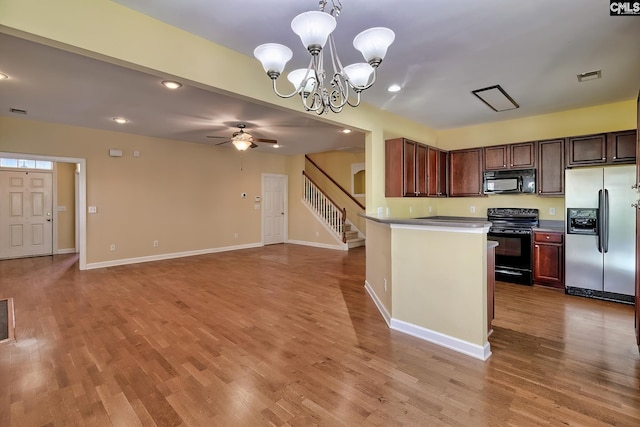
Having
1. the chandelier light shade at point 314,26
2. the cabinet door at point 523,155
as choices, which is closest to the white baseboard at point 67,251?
the chandelier light shade at point 314,26

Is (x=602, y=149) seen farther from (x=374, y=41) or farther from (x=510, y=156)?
(x=374, y=41)

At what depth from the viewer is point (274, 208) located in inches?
351

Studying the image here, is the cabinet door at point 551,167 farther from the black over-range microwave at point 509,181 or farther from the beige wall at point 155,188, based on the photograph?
the beige wall at point 155,188

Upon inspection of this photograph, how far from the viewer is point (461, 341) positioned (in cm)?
254

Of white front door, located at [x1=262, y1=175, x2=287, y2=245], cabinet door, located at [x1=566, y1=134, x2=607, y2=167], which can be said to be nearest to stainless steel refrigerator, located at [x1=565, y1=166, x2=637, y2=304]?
cabinet door, located at [x1=566, y1=134, x2=607, y2=167]

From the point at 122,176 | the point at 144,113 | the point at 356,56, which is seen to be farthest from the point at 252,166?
the point at 356,56

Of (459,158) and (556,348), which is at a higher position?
(459,158)

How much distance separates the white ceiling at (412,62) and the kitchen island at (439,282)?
1578mm

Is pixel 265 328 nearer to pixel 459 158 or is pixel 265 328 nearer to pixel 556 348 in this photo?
pixel 556 348

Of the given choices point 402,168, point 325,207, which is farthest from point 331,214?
point 402,168

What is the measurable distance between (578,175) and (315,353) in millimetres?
4082

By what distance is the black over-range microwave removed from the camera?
476 cm

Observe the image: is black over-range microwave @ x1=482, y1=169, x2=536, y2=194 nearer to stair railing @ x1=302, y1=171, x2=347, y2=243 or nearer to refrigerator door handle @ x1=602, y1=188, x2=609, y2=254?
refrigerator door handle @ x1=602, y1=188, x2=609, y2=254

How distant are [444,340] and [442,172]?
11.6ft
